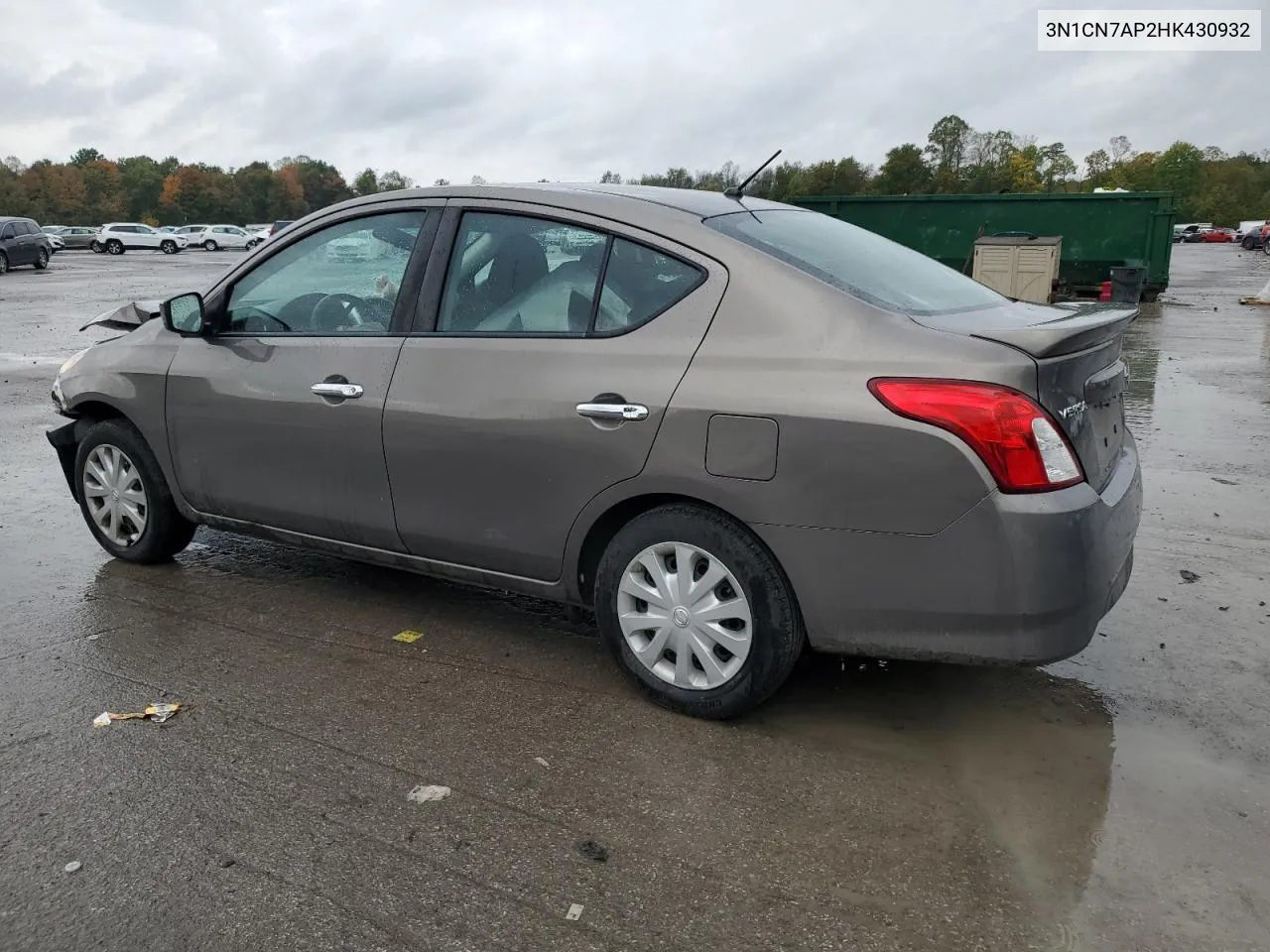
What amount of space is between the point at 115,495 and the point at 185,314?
3.22 feet

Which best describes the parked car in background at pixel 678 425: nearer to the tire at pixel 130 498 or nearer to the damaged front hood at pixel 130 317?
the tire at pixel 130 498

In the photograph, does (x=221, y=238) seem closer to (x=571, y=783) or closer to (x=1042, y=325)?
(x=571, y=783)

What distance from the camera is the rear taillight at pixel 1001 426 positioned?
2.89m

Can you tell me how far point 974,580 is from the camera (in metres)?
2.97

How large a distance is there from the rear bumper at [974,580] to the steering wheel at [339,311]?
188 cm

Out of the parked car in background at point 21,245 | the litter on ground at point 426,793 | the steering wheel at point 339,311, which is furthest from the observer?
the parked car in background at point 21,245

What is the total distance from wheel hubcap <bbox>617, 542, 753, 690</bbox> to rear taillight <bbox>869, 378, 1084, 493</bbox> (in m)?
0.82

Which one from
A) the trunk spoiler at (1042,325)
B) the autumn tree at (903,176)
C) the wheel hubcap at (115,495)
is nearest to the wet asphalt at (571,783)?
the wheel hubcap at (115,495)

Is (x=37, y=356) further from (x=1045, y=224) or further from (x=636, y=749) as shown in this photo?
(x=1045, y=224)

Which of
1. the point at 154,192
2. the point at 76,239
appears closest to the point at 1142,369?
the point at 76,239

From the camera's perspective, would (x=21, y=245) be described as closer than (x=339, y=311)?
No

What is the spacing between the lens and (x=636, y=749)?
10.9ft

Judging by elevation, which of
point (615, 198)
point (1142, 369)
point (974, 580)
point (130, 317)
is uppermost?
point (615, 198)

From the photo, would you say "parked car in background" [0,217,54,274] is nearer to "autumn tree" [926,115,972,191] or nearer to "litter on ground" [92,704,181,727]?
"litter on ground" [92,704,181,727]
